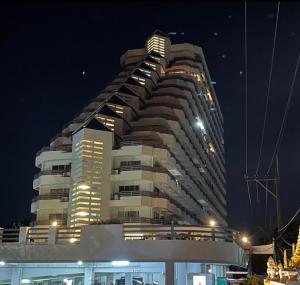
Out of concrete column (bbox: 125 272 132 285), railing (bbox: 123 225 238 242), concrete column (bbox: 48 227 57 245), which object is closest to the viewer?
railing (bbox: 123 225 238 242)

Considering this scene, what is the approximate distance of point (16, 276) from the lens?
71.5 feet

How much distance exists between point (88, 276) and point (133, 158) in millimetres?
28841

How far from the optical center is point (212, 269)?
2545 centimetres

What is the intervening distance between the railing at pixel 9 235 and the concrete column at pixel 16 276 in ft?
4.25

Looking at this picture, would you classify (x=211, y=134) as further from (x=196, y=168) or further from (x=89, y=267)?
(x=89, y=267)

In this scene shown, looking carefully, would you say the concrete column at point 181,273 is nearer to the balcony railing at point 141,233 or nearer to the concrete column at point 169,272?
the balcony railing at point 141,233

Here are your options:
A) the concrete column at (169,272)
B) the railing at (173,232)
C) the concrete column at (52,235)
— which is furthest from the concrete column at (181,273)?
the concrete column at (52,235)

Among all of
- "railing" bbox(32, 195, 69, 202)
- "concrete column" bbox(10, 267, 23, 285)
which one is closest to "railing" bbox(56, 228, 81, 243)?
"concrete column" bbox(10, 267, 23, 285)

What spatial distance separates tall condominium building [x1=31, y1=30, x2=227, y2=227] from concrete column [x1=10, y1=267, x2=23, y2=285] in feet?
68.4

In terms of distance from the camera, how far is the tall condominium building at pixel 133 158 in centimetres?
4662

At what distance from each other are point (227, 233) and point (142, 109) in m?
41.2

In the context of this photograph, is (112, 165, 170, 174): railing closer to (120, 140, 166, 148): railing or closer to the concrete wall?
(120, 140, 166, 148): railing

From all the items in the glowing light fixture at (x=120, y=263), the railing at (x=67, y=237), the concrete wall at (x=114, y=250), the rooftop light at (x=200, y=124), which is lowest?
the glowing light fixture at (x=120, y=263)

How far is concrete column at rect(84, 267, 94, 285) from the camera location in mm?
21722
